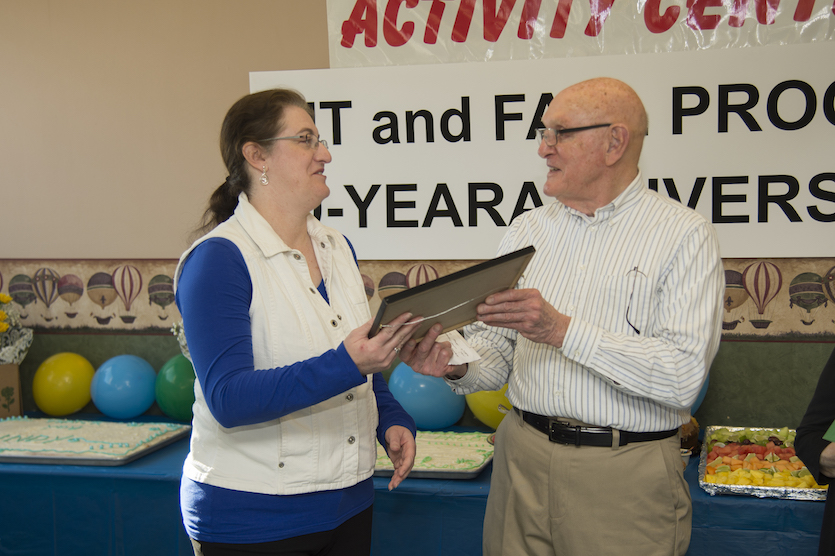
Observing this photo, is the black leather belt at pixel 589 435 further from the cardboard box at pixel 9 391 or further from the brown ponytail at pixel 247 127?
the cardboard box at pixel 9 391

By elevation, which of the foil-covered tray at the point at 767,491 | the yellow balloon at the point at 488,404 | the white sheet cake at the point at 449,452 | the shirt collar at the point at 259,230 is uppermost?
the shirt collar at the point at 259,230

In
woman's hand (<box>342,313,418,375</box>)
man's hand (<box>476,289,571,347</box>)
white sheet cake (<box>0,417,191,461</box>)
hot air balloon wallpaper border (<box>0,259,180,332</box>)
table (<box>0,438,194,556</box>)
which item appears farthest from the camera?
hot air balloon wallpaper border (<box>0,259,180,332</box>)

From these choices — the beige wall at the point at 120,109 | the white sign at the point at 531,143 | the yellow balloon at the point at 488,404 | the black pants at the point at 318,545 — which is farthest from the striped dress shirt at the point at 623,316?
the beige wall at the point at 120,109

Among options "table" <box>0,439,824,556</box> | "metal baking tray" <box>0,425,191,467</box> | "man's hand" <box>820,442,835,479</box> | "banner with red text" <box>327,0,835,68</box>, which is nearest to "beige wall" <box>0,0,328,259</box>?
"banner with red text" <box>327,0,835,68</box>

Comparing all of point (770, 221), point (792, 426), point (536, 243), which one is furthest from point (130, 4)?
point (792, 426)

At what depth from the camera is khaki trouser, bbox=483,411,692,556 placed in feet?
5.32

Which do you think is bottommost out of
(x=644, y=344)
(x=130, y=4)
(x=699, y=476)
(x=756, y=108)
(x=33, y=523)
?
(x=33, y=523)

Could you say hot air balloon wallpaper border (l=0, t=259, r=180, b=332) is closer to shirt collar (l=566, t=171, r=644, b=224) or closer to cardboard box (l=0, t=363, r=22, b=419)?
cardboard box (l=0, t=363, r=22, b=419)

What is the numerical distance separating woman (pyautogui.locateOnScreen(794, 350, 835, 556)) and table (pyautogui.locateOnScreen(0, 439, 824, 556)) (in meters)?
0.56

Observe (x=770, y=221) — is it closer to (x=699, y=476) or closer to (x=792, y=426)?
(x=792, y=426)

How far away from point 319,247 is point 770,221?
207cm

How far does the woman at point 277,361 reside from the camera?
1.35 metres

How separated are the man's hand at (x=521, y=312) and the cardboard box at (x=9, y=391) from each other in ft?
9.58

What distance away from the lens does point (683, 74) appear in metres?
2.85
